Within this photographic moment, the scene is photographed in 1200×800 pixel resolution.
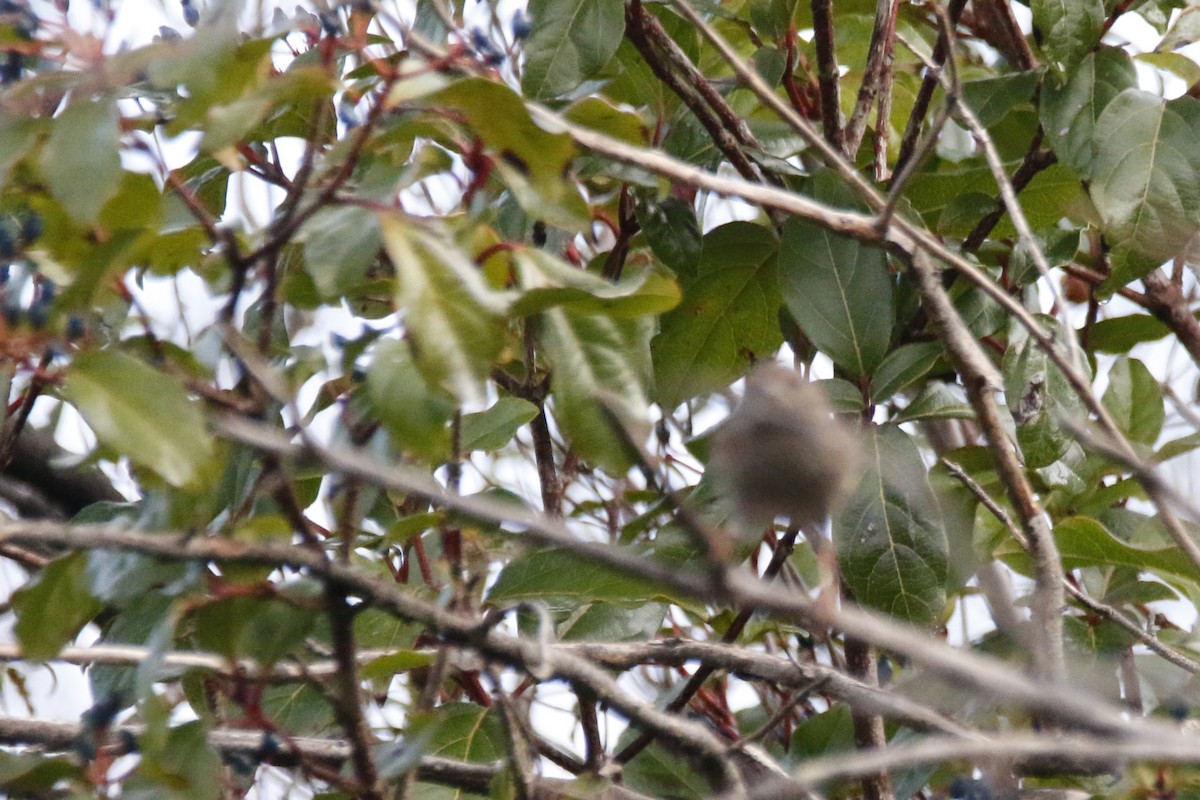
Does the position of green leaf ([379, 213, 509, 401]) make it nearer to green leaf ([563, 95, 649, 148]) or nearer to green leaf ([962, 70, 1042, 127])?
green leaf ([563, 95, 649, 148])

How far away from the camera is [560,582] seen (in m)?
1.30

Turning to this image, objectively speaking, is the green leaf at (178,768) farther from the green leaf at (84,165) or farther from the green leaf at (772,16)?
the green leaf at (772,16)

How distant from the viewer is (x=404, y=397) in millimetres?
807

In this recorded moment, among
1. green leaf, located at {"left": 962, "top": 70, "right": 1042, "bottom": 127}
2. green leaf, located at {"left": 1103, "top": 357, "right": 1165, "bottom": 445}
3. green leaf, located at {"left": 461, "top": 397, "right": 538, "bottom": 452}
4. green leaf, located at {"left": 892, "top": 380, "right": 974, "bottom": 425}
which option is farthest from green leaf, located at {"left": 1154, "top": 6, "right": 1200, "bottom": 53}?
green leaf, located at {"left": 461, "top": 397, "right": 538, "bottom": 452}

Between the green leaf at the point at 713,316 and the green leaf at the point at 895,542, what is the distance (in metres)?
0.26

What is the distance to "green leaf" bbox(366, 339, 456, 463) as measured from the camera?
2.63 feet

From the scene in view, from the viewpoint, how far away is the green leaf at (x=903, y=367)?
135 cm

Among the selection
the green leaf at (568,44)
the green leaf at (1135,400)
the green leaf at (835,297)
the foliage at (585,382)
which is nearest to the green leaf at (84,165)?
the foliage at (585,382)

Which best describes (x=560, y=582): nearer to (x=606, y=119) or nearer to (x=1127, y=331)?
(x=606, y=119)

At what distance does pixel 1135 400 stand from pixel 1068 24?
65 centimetres

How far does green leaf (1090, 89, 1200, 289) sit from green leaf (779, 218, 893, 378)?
0.99 feet

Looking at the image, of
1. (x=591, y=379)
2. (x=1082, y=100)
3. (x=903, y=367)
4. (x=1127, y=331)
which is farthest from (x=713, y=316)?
(x=1127, y=331)

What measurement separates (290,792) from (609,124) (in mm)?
1325

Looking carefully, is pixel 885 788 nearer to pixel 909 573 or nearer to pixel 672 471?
pixel 909 573
